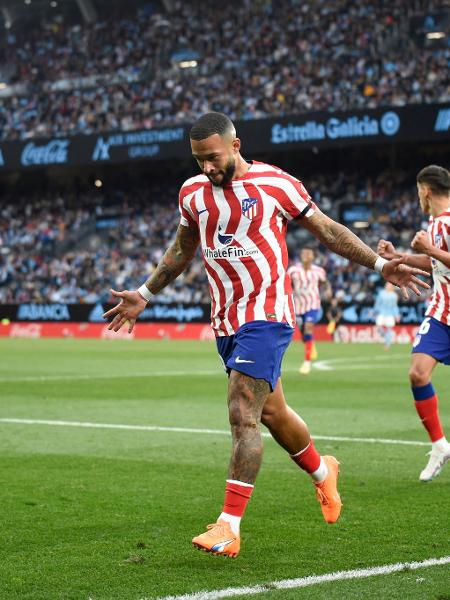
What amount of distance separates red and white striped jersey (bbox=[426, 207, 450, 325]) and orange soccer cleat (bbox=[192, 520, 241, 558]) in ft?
12.8

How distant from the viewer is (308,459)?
673 centimetres

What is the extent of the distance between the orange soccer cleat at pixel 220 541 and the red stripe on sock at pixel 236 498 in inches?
4.6

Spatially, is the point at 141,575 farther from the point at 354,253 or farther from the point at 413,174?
the point at 413,174

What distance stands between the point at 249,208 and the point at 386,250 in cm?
Answer: 103

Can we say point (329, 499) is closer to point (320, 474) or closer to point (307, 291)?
point (320, 474)

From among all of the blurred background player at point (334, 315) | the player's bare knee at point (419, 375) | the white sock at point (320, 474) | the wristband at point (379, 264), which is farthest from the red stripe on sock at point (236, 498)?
the blurred background player at point (334, 315)

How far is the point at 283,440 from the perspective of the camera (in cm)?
662

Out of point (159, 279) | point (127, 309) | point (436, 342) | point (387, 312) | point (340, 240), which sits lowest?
point (387, 312)

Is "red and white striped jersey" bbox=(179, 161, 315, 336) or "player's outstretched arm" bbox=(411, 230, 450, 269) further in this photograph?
"player's outstretched arm" bbox=(411, 230, 450, 269)

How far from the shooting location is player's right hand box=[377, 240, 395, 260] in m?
6.79

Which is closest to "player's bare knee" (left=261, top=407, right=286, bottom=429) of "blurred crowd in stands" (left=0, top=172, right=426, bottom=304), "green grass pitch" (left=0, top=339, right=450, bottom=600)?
"green grass pitch" (left=0, top=339, right=450, bottom=600)

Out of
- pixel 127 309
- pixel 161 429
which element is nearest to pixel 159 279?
pixel 127 309

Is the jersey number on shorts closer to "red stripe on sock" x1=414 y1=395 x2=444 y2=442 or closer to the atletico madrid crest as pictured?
"red stripe on sock" x1=414 y1=395 x2=444 y2=442

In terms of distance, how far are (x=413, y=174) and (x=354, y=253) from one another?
40.7 metres
